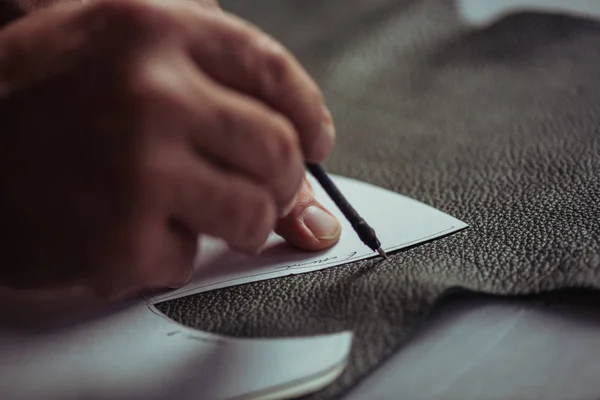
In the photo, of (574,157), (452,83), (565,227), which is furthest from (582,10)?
(565,227)

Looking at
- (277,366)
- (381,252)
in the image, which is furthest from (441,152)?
(277,366)

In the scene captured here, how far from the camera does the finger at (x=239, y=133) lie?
252mm

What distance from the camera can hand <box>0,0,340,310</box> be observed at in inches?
9.7

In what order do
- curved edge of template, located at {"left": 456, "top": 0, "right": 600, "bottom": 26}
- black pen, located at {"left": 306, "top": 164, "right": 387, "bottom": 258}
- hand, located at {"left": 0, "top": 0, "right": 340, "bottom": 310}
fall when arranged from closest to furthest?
hand, located at {"left": 0, "top": 0, "right": 340, "bottom": 310}
black pen, located at {"left": 306, "top": 164, "right": 387, "bottom": 258}
curved edge of template, located at {"left": 456, "top": 0, "right": 600, "bottom": 26}

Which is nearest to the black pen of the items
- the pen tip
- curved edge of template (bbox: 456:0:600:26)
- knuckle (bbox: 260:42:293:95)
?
the pen tip

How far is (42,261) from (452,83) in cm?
46

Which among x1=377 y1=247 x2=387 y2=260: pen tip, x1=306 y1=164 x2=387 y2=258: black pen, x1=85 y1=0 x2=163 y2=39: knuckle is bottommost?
x1=377 y1=247 x2=387 y2=260: pen tip

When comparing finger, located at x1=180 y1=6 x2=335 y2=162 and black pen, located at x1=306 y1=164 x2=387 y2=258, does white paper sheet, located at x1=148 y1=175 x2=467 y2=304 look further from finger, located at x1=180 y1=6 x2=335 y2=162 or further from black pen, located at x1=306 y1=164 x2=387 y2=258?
finger, located at x1=180 y1=6 x2=335 y2=162

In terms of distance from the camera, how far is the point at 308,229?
1.27 feet

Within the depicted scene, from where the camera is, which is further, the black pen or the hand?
the black pen

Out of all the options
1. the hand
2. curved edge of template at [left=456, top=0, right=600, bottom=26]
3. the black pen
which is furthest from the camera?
curved edge of template at [left=456, top=0, right=600, bottom=26]

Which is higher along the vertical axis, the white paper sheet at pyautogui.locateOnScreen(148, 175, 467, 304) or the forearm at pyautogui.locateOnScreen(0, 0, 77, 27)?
the forearm at pyautogui.locateOnScreen(0, 0, 77, 27)

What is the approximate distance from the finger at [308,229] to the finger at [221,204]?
107 millimetres

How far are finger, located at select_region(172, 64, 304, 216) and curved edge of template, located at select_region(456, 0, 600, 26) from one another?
0.52 meters
